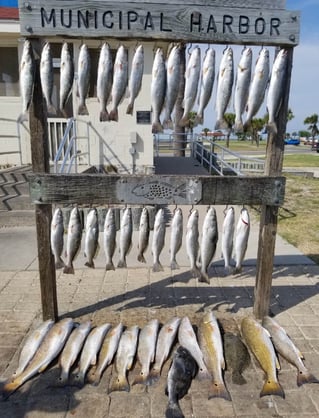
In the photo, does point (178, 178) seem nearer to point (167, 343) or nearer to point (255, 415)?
point (167, 343)

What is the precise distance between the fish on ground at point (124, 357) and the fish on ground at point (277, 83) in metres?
2.52

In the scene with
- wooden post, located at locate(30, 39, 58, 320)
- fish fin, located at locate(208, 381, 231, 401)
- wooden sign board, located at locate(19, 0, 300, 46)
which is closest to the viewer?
fish fin, located at locate(208, 381, 231, 401)

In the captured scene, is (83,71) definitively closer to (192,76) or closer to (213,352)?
(192,76)

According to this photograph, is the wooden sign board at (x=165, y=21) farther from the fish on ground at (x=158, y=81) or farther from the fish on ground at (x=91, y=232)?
the fish on ground at (x=91, y=232)

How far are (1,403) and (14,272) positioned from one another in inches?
107

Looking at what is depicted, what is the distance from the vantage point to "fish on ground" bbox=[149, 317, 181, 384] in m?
2.99

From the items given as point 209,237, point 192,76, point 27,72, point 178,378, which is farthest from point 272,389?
point 27,72

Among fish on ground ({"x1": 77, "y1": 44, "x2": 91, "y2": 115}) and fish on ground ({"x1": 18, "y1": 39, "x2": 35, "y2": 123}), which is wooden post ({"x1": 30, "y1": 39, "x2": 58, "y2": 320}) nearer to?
fish on ground ({"x1": 18, "y1": 39, "x2": 35, "y2": 123})

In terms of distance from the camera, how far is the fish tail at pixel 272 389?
2781 mm

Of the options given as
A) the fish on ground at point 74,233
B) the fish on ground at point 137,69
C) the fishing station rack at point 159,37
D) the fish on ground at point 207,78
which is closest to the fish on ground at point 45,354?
the fish on ground at point 74,233

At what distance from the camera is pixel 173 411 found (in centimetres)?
260

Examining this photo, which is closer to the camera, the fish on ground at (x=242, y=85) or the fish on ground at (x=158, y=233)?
the fish on ground at (x=242, y=85)

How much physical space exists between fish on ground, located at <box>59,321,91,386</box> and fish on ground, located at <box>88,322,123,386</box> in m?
0.20

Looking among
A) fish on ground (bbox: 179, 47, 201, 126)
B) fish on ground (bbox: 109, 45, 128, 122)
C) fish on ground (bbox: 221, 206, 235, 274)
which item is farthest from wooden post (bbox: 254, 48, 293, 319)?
fish on ground (bbox: 109, 45, 128, 122)
